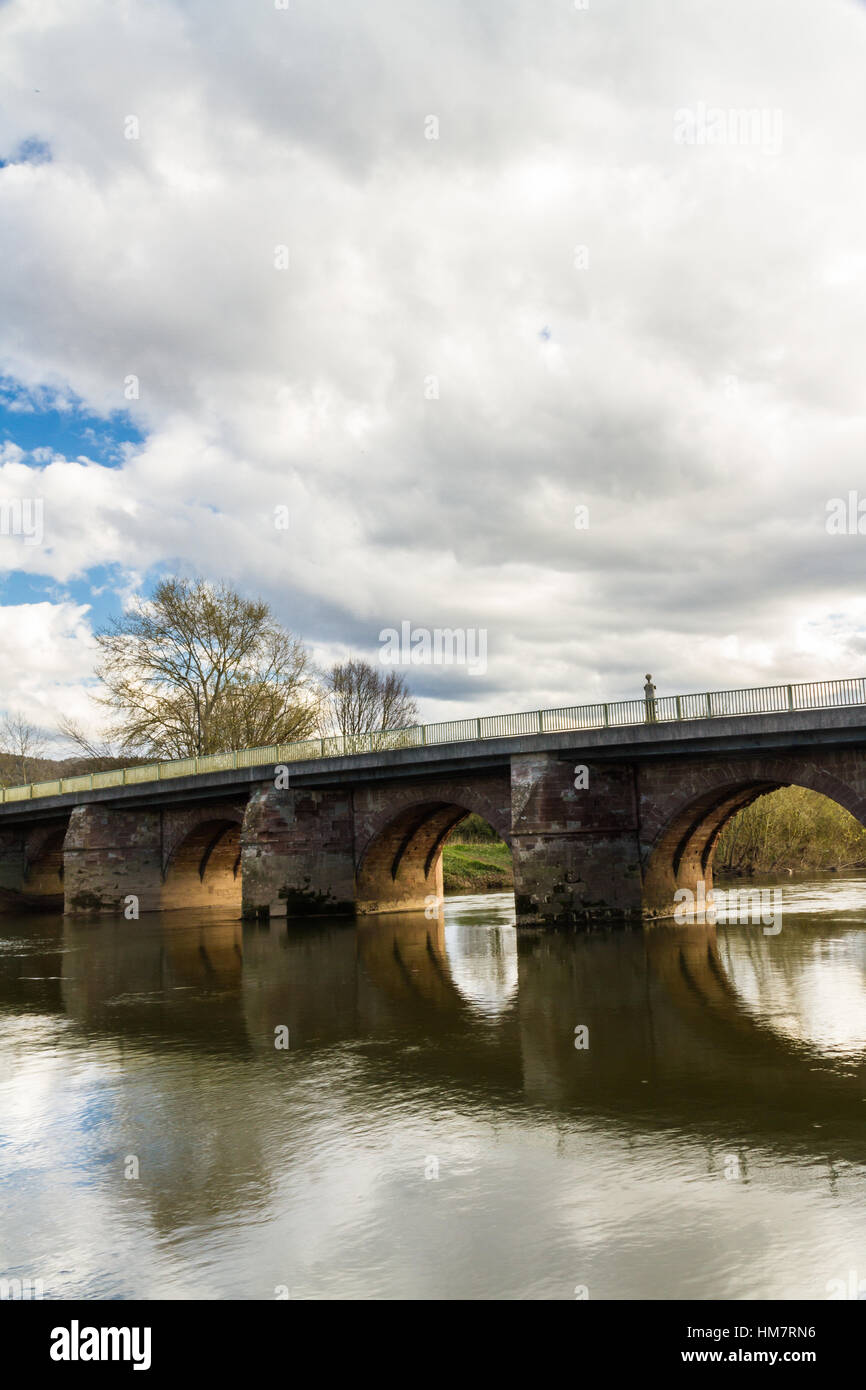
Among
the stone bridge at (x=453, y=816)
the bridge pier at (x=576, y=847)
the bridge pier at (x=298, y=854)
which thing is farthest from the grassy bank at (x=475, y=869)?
the bridge pier at (x=576, y=847)

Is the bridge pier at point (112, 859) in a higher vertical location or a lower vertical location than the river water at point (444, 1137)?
higher

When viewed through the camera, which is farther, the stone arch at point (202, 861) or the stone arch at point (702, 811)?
the stone arch at point (202, 861)

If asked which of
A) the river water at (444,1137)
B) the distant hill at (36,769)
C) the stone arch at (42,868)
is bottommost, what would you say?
the river water at (444,1137)

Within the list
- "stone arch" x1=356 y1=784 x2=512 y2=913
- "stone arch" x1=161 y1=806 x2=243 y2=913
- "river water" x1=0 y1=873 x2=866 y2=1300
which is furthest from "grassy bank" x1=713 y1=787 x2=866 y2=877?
"river water" x1=0 y1=873 x2=866 y2=1300

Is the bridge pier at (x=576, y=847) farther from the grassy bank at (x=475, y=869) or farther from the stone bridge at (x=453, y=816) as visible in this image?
the grassy bank at (x=475, y=869)

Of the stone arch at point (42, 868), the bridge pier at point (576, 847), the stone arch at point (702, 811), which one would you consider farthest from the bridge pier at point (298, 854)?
the stone arch at point (42, 868)

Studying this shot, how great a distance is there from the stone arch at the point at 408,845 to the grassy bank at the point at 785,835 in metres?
18.8

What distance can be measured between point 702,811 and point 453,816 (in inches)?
402

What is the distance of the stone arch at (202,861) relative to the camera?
134 ft

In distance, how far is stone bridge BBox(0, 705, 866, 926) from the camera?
24656 mm

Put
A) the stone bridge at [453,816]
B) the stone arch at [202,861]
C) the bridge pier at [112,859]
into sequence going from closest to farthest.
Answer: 1. the stone bridge at [453,816]
2. the stone arch at [202,861]
3. the bridge pier at [112,859]

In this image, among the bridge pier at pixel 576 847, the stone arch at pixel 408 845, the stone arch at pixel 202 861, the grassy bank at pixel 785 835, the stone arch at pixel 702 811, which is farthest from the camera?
the grassy bank at pixel 785 835
